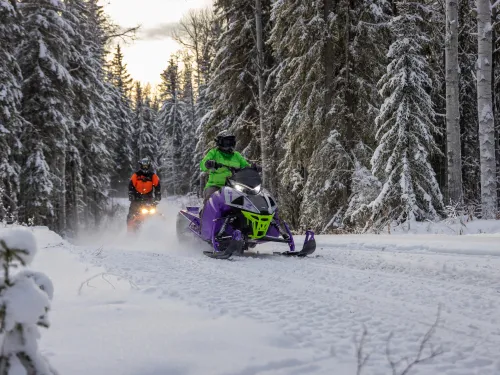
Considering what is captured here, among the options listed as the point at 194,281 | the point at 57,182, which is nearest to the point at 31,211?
the point at 57,182

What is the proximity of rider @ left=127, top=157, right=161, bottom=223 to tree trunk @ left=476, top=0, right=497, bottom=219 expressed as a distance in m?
8.58

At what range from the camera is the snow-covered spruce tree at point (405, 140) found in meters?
11.2

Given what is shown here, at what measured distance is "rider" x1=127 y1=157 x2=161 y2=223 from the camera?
12.9 metres

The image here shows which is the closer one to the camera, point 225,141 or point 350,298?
point 350,298

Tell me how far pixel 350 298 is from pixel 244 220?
3611 mm

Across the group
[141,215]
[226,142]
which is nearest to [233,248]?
[226,142]

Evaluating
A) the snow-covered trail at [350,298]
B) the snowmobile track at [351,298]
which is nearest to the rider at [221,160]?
the snow-covered trail at [350,298]

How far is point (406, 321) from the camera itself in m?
3.36

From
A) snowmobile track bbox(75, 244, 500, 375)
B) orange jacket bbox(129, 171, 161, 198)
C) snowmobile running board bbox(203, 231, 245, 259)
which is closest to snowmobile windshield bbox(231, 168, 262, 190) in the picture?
snowmobile running board bbox(203, 231, 245, 259)

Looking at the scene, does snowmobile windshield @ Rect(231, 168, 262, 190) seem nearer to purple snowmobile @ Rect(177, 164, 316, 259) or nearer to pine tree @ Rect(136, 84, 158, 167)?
purple snowmobile @ Rect(177, 164, 316, 259)

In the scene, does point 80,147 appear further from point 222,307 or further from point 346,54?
point 222,307

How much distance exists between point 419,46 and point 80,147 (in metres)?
20.8

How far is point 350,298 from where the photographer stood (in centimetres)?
411

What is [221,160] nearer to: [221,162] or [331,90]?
[221,162]
